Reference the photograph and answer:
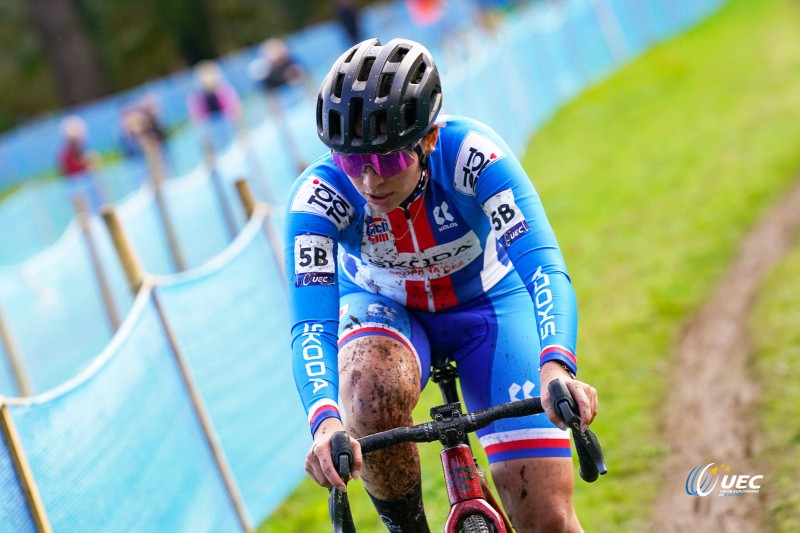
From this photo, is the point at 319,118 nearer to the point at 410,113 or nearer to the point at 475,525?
the point at 410,113

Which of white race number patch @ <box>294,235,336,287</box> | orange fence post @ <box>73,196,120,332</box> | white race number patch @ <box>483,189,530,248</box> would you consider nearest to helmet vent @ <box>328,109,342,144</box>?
white race number patch @ <box>294,235,336,287</box>

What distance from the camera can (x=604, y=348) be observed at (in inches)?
352

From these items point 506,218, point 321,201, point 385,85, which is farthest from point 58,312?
point 506,218

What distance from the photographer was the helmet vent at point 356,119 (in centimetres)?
392

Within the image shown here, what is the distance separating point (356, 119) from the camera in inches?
155

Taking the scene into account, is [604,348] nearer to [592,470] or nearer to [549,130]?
[592,470]

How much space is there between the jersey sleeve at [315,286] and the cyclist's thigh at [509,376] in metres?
0.70

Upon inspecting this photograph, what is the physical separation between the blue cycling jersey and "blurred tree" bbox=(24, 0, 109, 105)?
124ft

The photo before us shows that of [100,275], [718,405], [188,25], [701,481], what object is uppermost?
[188,25]

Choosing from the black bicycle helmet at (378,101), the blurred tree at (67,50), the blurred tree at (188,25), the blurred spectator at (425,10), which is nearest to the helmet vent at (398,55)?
the black bicycle helmet at (378,101)

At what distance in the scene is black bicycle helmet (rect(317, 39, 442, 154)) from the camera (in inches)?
153

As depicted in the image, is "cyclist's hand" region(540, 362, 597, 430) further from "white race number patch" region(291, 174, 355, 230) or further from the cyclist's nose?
"white race number patch" region(291, 174, 355, 230)

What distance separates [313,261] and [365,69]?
30.4 inches

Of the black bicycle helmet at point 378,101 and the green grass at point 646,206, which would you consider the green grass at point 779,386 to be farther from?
the black bicycle helmet at point 378,101
